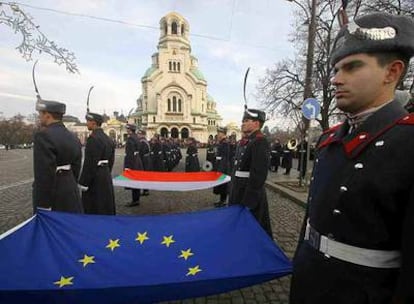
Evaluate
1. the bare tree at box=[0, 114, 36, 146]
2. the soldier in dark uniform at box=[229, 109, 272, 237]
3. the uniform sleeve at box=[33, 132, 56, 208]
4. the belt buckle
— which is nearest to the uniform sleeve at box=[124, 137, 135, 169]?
the soldier in dark uniform at box=[229, 109, 272, 237]

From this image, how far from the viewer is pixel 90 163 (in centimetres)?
552

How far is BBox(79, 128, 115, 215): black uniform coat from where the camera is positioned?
552cm

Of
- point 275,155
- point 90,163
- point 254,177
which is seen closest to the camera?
point 254,177

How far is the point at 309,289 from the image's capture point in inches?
66.7

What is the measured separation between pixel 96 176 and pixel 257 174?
9.61ft

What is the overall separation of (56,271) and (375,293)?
7.53ft

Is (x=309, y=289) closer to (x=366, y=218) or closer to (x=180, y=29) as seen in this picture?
(x=366, y=218)

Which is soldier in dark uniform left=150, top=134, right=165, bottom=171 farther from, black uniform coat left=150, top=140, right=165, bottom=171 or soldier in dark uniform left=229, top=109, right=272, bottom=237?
soldier in dark uniform left=229, top=109, right=272, bottom=237

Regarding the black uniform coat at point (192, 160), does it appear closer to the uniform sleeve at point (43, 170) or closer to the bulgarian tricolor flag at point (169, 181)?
the bulgarian tricolor flag at point (169, 181)

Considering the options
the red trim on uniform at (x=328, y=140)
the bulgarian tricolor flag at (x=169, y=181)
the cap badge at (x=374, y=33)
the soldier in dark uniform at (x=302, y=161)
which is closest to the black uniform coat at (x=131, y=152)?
the bulgarian tricolor flag at (x=169, y=181)

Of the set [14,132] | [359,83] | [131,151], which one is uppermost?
[14,132]

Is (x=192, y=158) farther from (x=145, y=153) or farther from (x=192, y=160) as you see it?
(x=145, y=153)

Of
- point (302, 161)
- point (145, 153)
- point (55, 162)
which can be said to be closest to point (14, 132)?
point (145, 153)

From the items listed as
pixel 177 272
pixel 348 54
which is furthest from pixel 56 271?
pixel 348 54
